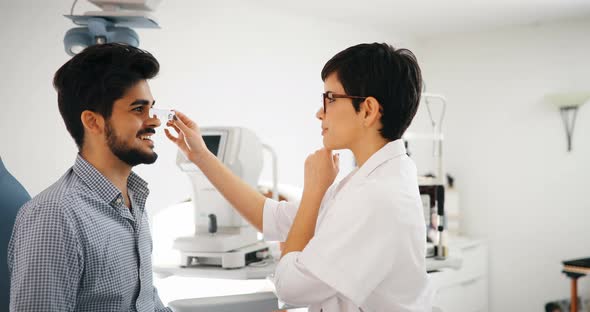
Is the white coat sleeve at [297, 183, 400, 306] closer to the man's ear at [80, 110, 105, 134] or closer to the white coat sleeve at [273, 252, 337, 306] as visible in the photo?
the white coat sleeve at [273, 252, 337, 306]

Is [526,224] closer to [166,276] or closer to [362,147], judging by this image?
[166,276]

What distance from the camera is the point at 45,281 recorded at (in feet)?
3.43

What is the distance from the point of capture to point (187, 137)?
1.69m

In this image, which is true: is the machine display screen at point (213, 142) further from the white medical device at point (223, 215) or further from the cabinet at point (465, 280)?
the cabinet at point (465, 280)

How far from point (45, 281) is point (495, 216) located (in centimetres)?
431

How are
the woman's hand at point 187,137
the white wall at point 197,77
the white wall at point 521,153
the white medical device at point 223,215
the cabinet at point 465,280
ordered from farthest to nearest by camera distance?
the white wall at point 521,153, the cabinet at point 465,280, the white wall at point 197,77, the white medical device at point 223,215, the woman's hand at point 187,137

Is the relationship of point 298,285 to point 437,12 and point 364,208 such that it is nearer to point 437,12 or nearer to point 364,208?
point 364,208

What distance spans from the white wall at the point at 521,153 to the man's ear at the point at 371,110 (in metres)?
3.64

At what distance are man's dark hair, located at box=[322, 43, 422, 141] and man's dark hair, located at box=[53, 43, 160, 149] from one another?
53cm

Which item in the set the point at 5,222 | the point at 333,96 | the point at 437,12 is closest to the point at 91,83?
the point at 5,222

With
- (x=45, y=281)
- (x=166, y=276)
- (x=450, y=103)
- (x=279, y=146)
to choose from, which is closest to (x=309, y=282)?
(x=45, y=281)

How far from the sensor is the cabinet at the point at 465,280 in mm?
4070

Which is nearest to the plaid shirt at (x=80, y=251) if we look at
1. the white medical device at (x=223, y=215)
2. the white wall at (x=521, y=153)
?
the white medical device at (x=223, y=215)

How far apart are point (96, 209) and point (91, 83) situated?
298 millimetres
